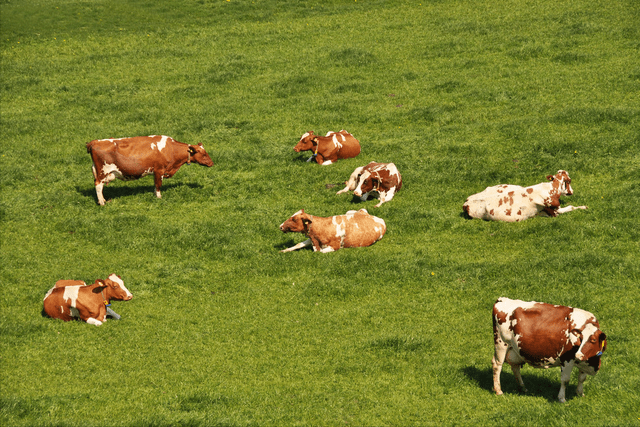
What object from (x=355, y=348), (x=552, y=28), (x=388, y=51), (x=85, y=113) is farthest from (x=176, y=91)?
(x=355, y=348)

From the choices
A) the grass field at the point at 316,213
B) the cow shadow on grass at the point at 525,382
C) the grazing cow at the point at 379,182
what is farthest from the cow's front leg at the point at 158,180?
the cow shadow on grass at the point at 525,382

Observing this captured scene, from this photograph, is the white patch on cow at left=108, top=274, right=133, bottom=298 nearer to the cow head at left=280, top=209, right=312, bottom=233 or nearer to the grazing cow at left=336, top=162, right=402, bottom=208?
the cow head at left=280, top=209, right=312, bottom=233

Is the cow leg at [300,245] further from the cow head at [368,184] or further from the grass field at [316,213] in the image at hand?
the cow head at [368,184]

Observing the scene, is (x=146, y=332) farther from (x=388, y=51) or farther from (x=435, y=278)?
(x=388, y=51)

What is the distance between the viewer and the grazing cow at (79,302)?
14688mm

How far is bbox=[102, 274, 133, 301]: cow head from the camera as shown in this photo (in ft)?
50.6

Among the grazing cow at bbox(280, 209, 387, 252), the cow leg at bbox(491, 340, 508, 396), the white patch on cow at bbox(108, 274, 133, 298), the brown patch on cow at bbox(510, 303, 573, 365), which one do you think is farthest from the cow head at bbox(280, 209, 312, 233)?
the brown patch on cow at bbox(510, 303, 573, 365)

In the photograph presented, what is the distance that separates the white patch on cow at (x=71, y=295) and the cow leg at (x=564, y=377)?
10246mm

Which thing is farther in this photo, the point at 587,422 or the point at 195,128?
the point at 195,128

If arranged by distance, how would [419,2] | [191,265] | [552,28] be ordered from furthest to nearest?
[419,2], [552,28], [191,265]

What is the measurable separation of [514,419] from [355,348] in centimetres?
381

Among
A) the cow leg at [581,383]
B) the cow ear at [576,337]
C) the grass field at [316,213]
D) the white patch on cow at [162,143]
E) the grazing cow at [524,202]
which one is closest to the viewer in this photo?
the cow ear at [576,337]

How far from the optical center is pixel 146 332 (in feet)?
47.7

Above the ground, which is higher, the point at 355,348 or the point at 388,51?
the point at 388,51
